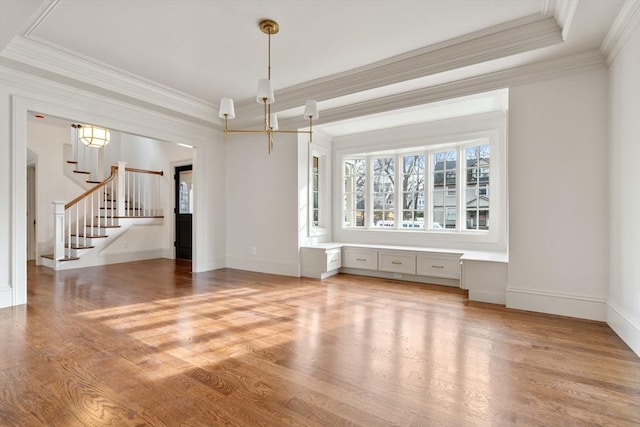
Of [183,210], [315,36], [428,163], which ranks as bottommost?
[183,210]

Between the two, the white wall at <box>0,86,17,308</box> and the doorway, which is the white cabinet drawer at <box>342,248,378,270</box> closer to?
the white wall at <box>0,86,17,308</box>

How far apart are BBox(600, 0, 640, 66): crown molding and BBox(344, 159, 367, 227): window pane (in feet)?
12.3

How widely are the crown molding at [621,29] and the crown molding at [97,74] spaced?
4981 millimetres

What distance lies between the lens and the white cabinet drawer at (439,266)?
4590 mm

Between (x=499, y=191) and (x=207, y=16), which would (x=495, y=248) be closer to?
(x=499, y=191)

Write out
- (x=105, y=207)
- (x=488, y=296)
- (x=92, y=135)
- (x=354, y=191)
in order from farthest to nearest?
(x=105, y=207) < (x=92, y=135) < (x=354, y=191) < (x=488, y=296)

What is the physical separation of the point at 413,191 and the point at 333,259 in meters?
1.93

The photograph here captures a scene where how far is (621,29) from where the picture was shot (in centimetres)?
261

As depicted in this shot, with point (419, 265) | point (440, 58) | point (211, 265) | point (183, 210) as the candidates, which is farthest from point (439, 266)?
point (183, 210)

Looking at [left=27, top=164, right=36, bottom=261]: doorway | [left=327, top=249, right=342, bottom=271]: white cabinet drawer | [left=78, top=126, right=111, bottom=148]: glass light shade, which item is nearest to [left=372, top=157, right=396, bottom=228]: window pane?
[left=327, top=249, right=342, bottom=271]: white cabinet drawer

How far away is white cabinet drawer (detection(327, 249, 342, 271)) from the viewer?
525 centimetres

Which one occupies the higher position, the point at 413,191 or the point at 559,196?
the point at 413,191

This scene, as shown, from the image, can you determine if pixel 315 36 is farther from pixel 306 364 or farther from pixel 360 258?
pixel 360 258

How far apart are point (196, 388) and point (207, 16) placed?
120 inches
